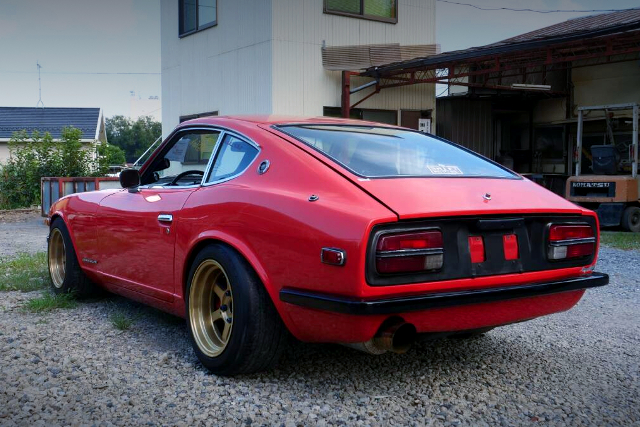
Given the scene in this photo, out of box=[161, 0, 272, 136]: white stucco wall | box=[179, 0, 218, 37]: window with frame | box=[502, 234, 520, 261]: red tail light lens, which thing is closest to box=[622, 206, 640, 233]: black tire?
box=[161, 0, 272, 136]: white stucco wall

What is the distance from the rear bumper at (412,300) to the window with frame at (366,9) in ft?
38.6

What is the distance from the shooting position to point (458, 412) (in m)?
3.14

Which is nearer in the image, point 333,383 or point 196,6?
point 333,383

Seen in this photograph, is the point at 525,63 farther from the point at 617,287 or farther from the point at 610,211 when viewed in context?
the point at 617,287

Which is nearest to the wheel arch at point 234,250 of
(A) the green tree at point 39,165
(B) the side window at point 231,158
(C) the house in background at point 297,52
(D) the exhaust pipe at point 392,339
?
(B) the side window at point 231,158

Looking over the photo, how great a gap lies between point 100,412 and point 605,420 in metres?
2.27

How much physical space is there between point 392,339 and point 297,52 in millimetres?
11472

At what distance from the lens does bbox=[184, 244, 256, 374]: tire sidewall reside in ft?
11.0

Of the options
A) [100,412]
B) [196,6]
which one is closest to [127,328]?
[100,412]

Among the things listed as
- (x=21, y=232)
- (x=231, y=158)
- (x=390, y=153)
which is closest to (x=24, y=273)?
(x=231, y=158)

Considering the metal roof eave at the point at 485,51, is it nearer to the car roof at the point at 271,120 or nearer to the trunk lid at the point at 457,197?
the car roof at the point at 271,120

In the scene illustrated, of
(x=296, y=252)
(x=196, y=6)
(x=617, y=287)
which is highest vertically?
(x=196, y=6)

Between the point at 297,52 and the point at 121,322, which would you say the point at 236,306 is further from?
the point at 297,52

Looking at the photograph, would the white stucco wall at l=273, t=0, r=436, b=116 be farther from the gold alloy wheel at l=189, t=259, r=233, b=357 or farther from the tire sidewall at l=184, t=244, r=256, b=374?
the tire sidewall at l=184, t=244, r=256, b=374
